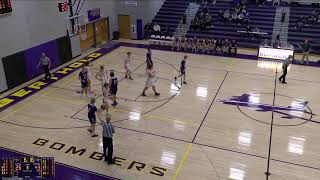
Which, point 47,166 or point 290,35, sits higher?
point 290,35

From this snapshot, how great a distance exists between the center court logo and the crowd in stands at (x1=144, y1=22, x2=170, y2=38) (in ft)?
41.2

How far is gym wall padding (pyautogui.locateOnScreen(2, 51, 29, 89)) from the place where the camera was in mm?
16422

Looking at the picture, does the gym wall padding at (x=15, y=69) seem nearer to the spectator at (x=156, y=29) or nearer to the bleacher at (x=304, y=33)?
the spectator at (x=156, y=29)

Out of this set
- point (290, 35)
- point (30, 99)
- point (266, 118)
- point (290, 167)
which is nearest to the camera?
point (290, 167)

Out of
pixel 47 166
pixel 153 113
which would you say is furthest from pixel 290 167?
pixel 47 166

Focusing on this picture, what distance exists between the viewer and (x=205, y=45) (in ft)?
77.5

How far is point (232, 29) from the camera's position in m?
25.9

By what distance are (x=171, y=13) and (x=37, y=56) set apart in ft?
47.4

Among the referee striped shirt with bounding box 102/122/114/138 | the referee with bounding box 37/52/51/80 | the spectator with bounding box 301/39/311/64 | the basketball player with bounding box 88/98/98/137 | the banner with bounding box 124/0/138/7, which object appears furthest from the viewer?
the banner with bounding box 124/0/138/7

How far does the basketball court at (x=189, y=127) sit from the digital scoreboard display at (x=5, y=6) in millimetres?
4340

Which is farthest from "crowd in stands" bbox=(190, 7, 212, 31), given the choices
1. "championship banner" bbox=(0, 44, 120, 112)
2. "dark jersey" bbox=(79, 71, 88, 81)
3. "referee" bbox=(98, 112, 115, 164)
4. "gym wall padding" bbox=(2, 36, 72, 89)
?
"referee" bbox=(98, 112, 115, 164)

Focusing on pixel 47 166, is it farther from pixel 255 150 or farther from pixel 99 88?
pixel 99 88

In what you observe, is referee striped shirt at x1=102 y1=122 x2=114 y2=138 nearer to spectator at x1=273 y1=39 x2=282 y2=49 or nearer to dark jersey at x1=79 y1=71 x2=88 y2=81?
dark jersey at x1=79 y1=71 x2=88 y2=81

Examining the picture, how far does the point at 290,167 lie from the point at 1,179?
8.75m
